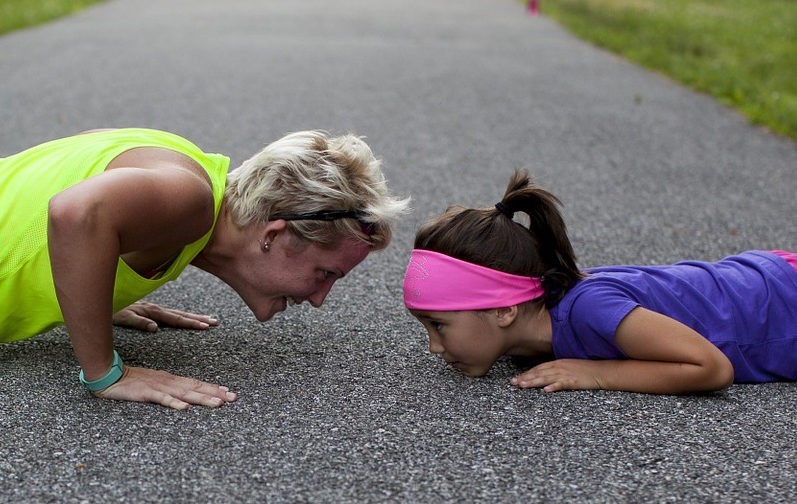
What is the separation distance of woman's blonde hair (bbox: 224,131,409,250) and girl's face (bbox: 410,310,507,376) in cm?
32

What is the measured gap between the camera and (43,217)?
2.86 meters

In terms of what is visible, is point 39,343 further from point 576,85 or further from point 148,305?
point 576,85

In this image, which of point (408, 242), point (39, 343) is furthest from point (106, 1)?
point (39, 343)

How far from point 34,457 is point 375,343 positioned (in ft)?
4.15

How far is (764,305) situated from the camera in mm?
3232

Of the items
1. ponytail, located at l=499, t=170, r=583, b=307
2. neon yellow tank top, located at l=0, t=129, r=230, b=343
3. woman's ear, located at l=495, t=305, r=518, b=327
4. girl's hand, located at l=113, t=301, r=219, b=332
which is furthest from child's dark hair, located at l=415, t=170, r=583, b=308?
girl's hand, located at l=113, t=301, r=219, b=332

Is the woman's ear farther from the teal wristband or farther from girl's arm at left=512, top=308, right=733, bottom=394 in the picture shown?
the teal wristband

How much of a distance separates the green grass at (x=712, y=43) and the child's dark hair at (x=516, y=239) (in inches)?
202

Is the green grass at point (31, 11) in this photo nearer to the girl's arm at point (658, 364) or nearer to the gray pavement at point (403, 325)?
the gray pavement at point (403, 325)

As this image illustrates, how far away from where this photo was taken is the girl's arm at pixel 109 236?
2555mm

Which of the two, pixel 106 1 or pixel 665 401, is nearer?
pixel 665 401

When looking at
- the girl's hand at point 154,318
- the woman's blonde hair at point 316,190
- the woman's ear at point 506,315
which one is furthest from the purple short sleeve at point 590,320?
the girl's hand at point 154,318

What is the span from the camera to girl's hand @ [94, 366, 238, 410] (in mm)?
2785

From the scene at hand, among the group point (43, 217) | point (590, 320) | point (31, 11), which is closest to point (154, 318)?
point (43, 217)
